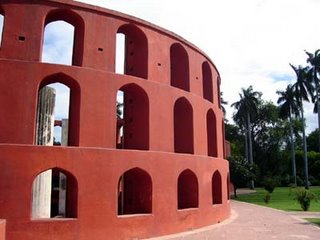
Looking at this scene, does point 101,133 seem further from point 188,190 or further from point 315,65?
point 315,65

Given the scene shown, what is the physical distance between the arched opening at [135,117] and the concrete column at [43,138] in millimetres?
2429

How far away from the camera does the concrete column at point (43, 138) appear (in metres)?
11.6

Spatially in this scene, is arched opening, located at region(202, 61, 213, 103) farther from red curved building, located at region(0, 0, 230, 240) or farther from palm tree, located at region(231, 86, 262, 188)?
palm tree, located at region(231, 86, 262, 188)

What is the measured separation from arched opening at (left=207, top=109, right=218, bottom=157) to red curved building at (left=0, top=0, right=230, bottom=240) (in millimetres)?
1946

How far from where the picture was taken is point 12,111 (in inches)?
393

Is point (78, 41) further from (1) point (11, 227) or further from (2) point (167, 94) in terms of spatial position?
(1) point (11, 227)

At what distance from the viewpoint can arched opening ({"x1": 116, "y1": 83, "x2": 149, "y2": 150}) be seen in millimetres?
12266

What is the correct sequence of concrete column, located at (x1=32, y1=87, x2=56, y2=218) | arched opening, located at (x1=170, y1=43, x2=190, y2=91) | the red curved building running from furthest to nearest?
arched opening, located at (x1=170, y1=43, x2=190, y2=91), concrete column, located at (x1=32, y1=87, x2=56, y2=218), the red curved building

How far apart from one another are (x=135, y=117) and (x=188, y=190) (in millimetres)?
3482

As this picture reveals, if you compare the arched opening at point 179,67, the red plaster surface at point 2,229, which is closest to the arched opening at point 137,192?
the red plaster surface at point 2,229

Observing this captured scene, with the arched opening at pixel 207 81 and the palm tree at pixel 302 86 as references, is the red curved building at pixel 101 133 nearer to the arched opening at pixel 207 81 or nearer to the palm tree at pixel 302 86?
the arched opening at pixel 207 81

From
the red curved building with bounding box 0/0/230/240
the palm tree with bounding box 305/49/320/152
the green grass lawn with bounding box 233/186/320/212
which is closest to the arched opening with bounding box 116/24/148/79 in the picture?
the red curved building with bounding box 0/0/230/240

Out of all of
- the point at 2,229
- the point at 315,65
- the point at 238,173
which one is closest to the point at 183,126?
the point at 2,229

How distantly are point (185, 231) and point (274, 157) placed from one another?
42660mm
